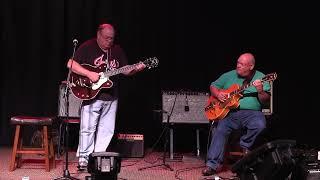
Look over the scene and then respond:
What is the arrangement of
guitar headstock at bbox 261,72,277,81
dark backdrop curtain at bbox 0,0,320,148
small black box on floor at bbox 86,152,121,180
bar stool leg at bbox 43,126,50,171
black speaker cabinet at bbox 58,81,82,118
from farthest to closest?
dark backdrop curtain at bbox 0,0,320,148, black speaker cabinet at bbox 58,81,82,118, bar stool leg at bbox 43,126,50,171, guitar headstock at bbox 261,72,277,81, small black box on floor at bbox 86,152,121,180

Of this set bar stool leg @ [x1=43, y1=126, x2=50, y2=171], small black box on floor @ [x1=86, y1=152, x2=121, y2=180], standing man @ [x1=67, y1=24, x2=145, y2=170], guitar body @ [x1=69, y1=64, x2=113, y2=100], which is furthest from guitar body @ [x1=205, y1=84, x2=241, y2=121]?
bar stool leg @ [x1=43, y1=126, x2=50, y2=171]

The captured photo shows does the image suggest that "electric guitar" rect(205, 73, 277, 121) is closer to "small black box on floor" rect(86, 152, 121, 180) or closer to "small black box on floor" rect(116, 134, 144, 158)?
"small black box on floor" rect(116, 134, 144, 158)

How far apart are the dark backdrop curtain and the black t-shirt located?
5.36 ft

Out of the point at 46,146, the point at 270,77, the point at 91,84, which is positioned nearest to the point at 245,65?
the point at 270,77

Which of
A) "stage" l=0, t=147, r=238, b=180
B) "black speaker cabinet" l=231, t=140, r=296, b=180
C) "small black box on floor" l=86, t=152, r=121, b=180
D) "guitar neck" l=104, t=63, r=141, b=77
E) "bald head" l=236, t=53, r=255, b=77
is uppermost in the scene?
"bald head" l=236, t=53, r=255, b=77

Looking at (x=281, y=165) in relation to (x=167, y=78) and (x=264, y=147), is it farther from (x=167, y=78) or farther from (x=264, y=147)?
(x=167, y=78)

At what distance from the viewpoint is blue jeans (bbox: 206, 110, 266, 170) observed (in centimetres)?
637

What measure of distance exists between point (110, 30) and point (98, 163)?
1.90 metres

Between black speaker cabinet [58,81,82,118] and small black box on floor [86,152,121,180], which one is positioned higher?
black speaker cabinet [58,81,82,118]

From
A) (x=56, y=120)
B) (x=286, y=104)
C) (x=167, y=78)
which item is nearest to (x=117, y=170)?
(x=56, y=120)

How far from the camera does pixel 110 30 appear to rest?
636cm

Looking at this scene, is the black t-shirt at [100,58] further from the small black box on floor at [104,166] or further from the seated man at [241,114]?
the small black box on floor at [104,166]

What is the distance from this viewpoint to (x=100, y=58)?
21.0 feet

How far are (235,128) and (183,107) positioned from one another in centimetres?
110
